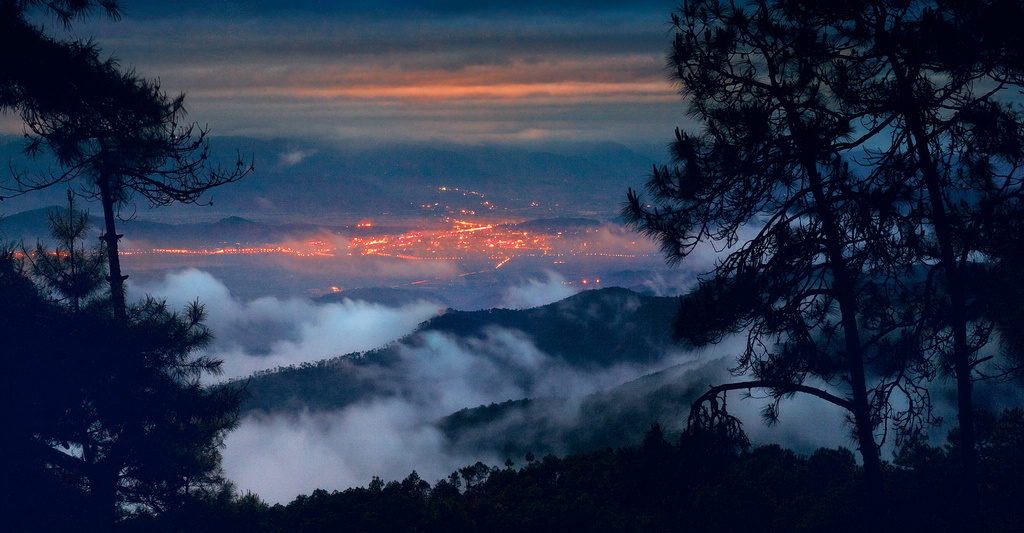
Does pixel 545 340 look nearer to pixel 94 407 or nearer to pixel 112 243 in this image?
pixel 112 243

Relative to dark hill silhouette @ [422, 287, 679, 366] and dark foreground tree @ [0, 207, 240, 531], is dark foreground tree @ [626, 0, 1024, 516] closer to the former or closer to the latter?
dark foreground tree @ [0, 207, 240, 531]

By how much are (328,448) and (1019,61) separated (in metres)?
165

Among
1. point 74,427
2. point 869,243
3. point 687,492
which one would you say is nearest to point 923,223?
point 869,243

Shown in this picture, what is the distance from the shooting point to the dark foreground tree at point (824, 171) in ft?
27.0

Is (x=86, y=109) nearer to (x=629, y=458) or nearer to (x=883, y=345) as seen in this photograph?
(x=629, y=458)

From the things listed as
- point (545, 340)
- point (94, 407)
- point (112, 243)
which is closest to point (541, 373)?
point (545, 340)

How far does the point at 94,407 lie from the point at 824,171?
1150 centimetres

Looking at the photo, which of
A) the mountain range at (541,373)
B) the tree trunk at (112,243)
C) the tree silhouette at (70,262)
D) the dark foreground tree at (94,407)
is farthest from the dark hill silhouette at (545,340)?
the dark foreground tree at (94,407)

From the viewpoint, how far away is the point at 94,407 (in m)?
10.2

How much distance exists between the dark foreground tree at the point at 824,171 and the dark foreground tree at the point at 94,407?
848 cm

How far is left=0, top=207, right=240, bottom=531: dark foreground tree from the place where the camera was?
916cm

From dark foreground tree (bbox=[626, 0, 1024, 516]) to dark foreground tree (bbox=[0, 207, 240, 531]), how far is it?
8.48 metres

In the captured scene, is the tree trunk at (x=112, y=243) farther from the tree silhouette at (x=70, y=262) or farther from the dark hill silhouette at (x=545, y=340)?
the dark hill silhouette at (x=545, y=340)

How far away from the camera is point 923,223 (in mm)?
8797
